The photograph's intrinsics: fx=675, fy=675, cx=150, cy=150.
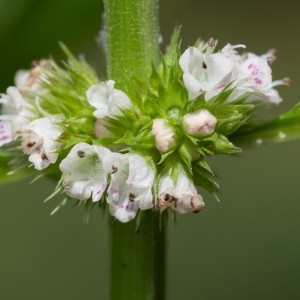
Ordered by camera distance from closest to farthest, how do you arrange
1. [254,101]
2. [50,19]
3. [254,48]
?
[254,101]
[50,19]
[254,48]

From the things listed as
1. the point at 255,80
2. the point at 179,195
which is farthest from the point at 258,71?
the point at 179,195

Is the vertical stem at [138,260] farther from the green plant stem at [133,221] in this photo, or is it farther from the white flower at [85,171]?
the white flower at [85,171]

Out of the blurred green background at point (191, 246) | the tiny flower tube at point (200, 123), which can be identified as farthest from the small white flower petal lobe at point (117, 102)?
the blurred green background at point (191, 246)

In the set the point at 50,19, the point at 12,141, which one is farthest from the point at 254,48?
the point at 12,141

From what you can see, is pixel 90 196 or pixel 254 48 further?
pixel 254 48

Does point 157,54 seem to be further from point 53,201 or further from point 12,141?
point 53,201

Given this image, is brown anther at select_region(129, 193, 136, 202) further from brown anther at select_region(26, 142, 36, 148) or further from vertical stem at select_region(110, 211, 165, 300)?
brown anther at select_region(26, 142, 36, 148)

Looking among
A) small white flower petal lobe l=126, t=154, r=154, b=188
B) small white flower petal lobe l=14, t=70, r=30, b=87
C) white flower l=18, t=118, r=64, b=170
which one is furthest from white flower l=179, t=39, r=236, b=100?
small white flower petal lobe l=14, t=70, r=30, b=87
